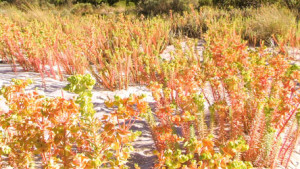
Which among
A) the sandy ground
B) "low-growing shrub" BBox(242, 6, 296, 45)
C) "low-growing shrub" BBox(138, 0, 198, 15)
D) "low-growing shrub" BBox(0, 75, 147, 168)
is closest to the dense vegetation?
"low-growing shrub" BBox(0, 75, 147, 168)

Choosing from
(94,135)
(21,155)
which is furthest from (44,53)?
(94,135)

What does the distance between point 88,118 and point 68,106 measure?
12 cm

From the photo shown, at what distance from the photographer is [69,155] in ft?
4.71

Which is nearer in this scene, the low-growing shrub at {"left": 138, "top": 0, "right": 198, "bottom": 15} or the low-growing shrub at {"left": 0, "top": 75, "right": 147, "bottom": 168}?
the low-growing shrub at {"left": 0, "top": 75, "right": 147, "bottom": 168}

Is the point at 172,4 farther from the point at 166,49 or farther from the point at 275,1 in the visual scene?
the point at 166,49

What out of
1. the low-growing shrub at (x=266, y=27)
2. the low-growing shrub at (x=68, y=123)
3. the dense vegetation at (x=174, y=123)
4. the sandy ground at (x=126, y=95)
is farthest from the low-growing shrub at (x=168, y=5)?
the low-growing shrub at (x=68, y=123)

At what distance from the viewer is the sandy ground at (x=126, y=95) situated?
1.93 metres

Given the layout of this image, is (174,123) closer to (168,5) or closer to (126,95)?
(126,95)

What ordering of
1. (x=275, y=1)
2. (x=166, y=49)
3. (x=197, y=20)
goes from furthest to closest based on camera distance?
1. (x=275, y=1)
2. (x=197, y=20)
3. (x=166, y=49)

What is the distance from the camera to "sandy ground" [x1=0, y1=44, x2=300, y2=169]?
1.93 m

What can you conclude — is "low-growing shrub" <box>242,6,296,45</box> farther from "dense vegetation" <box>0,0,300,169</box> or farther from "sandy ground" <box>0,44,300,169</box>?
"dense vegetation" <box>0,0,300,169</box>

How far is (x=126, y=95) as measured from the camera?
3117mm

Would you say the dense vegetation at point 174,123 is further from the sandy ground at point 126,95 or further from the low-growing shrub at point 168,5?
the low-growing shrub at point 168,5

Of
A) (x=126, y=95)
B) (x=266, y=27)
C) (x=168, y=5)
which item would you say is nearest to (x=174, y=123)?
(x=126, y=95)
